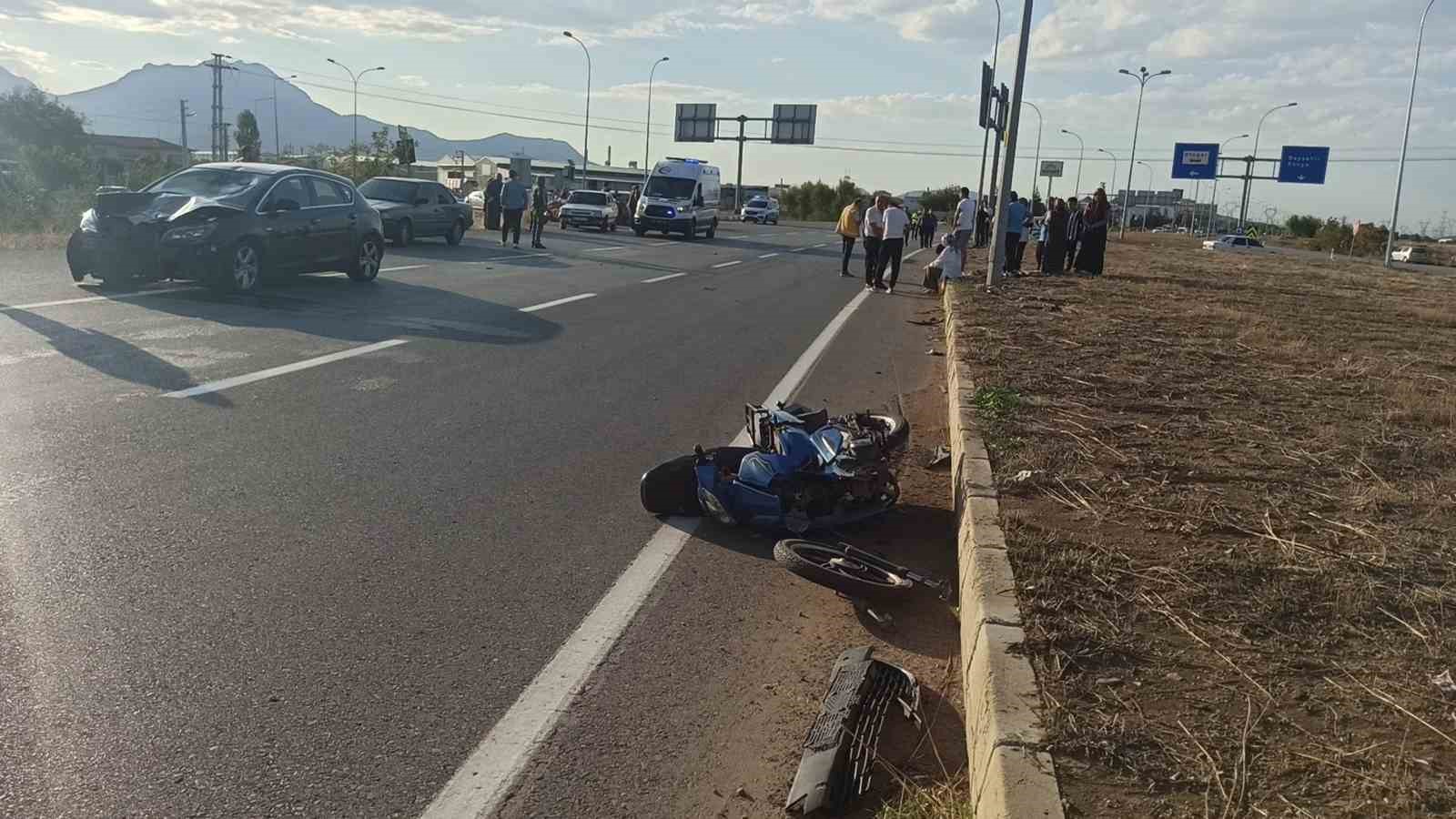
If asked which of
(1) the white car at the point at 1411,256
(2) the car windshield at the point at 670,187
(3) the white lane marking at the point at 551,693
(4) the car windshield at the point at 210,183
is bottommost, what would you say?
(3) the white lane marking at the point at 551,693

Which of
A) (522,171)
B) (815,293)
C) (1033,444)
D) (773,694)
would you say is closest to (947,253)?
(815,293)

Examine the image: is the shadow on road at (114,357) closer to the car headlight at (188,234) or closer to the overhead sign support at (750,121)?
the car headlight at (188,234)

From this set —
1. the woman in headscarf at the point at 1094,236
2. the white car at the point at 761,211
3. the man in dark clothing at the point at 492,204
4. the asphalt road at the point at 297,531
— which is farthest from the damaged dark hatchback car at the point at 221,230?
the white car at the point at 761,211

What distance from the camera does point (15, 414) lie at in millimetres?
6871

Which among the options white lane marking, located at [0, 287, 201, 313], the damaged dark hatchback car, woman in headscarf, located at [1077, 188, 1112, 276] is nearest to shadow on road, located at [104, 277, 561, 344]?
white lane marking, located at [0, 287, 201, 313]

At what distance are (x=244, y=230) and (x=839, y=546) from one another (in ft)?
33.9

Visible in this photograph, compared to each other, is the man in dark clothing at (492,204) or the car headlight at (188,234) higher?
the man in dark clothing at (492,204)

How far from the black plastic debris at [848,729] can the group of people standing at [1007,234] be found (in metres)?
16.1

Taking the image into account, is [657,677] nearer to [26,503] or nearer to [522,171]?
[26,503]

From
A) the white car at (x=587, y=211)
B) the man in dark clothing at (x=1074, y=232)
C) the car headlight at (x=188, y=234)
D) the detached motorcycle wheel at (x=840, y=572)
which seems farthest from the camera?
the white car at (x=587, y=211)

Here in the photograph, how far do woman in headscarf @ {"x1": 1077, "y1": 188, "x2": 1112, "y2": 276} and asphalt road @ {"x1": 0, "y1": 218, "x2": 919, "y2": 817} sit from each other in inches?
484

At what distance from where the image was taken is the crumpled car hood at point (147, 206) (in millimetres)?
12789

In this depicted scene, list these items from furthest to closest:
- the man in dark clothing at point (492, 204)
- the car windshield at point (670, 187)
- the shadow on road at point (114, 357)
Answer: the car windshield at point (670, 187) < the man in dark clothing at point (492, 204) < the shadow on road at point (114, 357)

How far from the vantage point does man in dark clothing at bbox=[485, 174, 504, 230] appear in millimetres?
32062
